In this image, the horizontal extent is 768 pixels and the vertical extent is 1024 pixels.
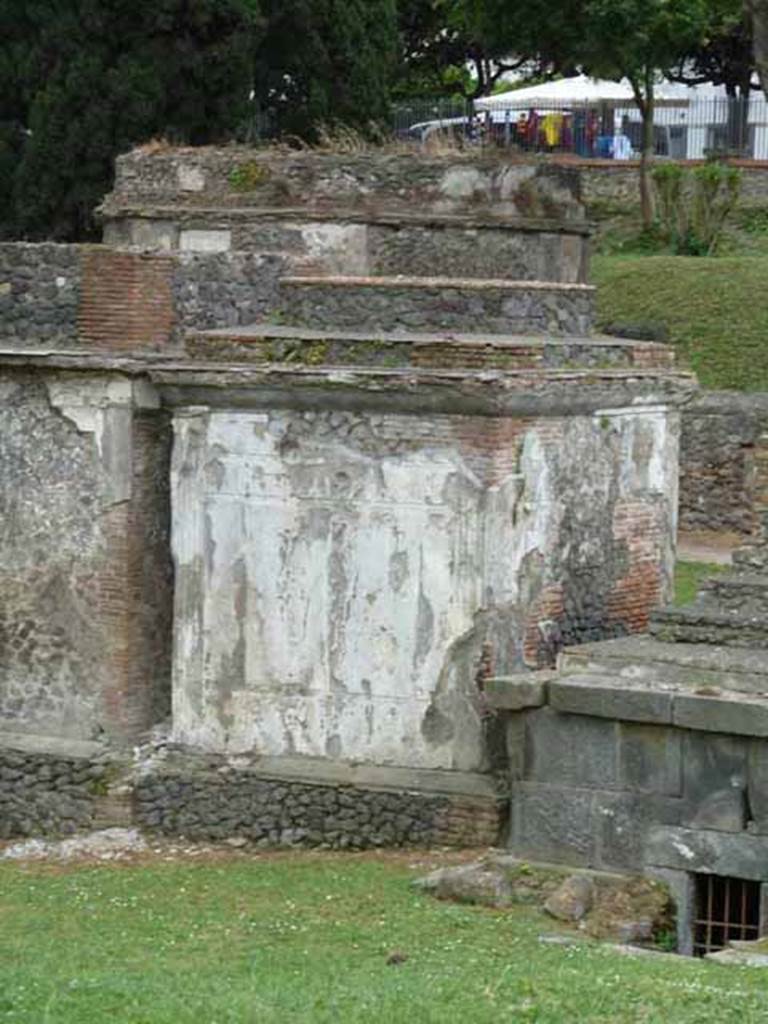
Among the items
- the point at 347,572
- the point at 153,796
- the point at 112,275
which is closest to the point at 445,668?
the point at 347,572

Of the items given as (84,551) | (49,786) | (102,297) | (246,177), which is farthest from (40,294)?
(246,177)

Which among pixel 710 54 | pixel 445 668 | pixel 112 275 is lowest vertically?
pixel 445 668

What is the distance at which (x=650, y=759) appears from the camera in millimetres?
14289

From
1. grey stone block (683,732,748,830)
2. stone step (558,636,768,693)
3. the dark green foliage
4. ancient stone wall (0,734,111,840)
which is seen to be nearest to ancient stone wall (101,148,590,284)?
ancient stone wall (0,734,111,840)

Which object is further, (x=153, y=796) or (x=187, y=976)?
(x=153, y=796)

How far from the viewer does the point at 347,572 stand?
51.4ft

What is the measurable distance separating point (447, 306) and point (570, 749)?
323cm

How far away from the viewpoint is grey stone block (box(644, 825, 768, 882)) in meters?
14.0

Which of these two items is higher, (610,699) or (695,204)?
(695,204)

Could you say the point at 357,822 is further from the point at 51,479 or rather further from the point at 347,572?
the point at 51,479

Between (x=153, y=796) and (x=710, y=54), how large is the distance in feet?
123

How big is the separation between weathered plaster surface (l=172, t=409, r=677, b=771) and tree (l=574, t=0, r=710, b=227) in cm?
2202

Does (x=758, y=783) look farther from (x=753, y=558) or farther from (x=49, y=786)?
(x=49, y=786)

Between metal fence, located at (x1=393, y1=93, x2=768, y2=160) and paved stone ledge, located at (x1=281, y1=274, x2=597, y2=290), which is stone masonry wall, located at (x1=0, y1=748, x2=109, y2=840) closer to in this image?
paved stone ledge, located at (x1=281, y1=274, x2=597, y2=290)
